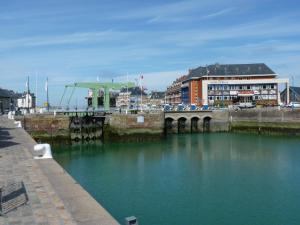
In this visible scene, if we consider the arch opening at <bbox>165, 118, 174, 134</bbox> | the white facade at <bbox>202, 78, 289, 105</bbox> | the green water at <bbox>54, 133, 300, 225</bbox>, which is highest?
the white facade at <bbox>202, 78, 289, 105</bbox>

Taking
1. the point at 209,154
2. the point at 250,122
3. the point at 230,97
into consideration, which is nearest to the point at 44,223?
the point at 209,154

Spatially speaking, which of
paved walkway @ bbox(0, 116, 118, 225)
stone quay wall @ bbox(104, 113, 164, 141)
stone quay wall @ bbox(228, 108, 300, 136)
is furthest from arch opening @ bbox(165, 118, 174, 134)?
paved walkway @ bbox(0, 116, 118, 225)

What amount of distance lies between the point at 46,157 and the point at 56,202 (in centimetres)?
714

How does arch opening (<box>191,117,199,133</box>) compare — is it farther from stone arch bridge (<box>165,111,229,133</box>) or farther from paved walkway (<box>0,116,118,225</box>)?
paved walkway (<box>0,116,118,225</box>)

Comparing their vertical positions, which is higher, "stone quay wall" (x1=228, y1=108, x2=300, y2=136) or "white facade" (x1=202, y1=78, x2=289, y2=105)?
"white facade" (x1=202, y1=78, x2=289, y2=105)

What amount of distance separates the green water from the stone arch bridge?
14221mm

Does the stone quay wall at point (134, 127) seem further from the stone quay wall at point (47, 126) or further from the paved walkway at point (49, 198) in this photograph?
the paved walkway at point (49, 198)

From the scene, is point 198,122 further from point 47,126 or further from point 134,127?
point 47,126

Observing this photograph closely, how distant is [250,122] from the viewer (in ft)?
182

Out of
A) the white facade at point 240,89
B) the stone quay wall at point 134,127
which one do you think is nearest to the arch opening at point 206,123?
the stone quay wall at point 134,127

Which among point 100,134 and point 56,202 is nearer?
point 56,202

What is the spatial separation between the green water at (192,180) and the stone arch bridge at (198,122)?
14.2 m

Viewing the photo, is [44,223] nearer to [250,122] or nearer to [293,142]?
[293,142]

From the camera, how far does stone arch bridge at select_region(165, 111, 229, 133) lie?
56250mm
